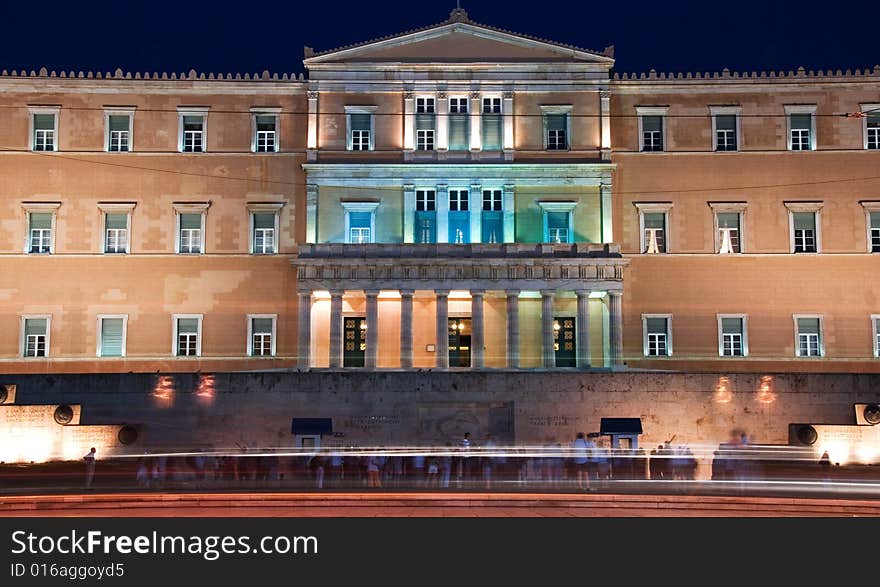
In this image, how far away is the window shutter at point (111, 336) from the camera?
44156 mm

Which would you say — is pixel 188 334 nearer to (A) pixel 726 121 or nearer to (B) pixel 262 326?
(B) pixel 262 326

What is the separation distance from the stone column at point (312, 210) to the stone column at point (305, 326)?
327 centimetres

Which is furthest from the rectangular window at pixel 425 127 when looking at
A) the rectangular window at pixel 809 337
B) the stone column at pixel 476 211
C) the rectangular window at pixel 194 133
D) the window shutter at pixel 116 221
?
the rectangular window at pixel 809 337

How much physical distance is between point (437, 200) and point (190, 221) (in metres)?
11.5

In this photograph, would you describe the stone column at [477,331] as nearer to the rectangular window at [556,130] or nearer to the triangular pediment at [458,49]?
the rectangular window at [556,130]

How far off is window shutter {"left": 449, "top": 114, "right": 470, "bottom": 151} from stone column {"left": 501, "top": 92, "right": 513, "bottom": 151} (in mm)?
1805

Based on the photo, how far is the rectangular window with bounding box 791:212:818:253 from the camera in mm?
44844

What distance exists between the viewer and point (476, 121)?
4500cm

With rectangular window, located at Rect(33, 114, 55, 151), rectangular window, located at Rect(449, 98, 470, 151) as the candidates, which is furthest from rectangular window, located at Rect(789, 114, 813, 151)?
rectangular window, located at Rect(33, 114, 55, 151)

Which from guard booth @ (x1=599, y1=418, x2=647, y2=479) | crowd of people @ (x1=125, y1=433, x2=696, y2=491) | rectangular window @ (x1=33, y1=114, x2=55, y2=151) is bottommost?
crowd of people @ (x1=125, y1=433, x2=696, y2=491)

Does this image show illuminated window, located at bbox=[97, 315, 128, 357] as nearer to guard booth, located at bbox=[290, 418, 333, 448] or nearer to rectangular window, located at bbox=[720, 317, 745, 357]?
guard booth, located at bbox=[290, 418, 333, 448]

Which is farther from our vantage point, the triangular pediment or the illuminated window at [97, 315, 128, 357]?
the triangular pediment

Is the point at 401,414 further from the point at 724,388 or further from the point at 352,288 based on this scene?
the point at 724,388

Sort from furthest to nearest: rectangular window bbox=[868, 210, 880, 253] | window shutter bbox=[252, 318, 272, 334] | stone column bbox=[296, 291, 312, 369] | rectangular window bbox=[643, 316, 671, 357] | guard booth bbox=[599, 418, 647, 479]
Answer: rectangular window bbox=[868, 210, 880, 253] → window shutter bbox=[252, 318, 272, 334] → rectangular window bbox=[643, 316, 671, 357] → stone column bbox=[296, 291, 312, 369] → guard booth bbox=[599, 418, 647, 479]
